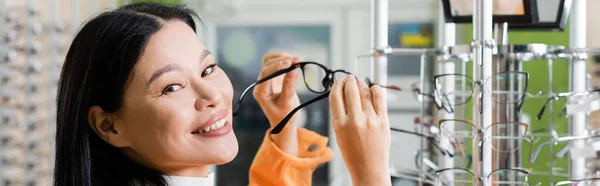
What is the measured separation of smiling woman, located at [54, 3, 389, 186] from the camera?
0.98m

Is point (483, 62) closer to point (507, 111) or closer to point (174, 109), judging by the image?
point (507, 111)

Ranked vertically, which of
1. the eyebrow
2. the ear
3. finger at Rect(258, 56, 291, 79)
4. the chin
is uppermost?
finger at Rect(258, 56, 291, 79)

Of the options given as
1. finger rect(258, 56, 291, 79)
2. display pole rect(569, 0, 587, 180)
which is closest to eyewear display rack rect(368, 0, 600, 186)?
display pole rect(569, 0, 587, 180)

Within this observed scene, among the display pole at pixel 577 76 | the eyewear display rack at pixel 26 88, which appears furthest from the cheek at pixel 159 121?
the eyewear display rack at pixel 26 88

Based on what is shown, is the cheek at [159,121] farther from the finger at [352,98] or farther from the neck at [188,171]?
the finger at [352,98]

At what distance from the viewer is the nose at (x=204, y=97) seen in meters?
0.99

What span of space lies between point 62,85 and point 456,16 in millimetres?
639

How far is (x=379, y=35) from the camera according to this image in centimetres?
115

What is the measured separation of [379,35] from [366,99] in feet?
Answer: 0.89

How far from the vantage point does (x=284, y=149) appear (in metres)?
1.35

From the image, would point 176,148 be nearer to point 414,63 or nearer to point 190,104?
point 190,104

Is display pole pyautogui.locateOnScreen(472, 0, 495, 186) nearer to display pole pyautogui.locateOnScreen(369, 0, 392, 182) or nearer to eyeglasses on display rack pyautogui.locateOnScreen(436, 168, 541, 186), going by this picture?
eyeglasses on display rack pyautogui.locateOnScreen(436, 168, 541, 186)

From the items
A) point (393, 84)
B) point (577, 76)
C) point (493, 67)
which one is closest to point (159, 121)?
point (493, 67)

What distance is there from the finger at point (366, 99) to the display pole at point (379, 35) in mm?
242
